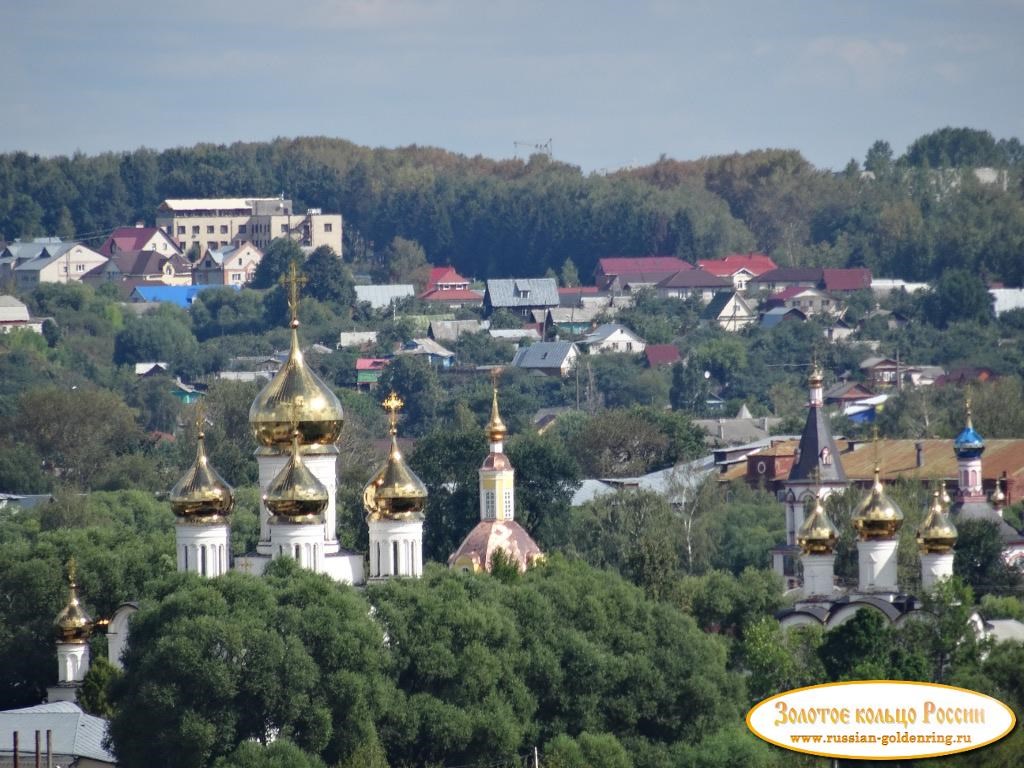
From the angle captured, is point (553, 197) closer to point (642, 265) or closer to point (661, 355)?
point (642, 265)

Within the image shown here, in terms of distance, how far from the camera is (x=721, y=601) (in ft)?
150

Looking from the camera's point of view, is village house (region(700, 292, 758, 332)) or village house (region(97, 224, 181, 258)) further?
village house (region(97, 224, 181, 258))

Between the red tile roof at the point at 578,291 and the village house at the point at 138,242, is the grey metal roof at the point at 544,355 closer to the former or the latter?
the red tile roof at the point at 578,291

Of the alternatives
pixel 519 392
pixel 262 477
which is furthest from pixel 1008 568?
pixel 519 392

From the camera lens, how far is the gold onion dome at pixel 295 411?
41.3 metres

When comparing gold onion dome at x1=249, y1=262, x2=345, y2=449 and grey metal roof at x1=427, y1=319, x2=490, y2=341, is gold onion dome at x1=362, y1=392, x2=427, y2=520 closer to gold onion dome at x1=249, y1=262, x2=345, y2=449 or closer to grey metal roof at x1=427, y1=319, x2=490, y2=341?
gold onion dome at x1=249, y1=262, x2=345, y2=449

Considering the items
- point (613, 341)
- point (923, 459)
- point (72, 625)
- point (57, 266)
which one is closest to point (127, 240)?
point (57, 266)

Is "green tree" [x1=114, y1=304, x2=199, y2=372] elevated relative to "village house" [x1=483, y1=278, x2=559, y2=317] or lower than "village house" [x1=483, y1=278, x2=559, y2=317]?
lower

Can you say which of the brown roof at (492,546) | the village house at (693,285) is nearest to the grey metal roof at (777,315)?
the village house at (693,285)

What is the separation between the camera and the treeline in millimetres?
126062

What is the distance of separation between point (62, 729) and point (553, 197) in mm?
94753

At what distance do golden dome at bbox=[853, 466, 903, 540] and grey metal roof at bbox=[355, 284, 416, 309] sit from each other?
63658mm

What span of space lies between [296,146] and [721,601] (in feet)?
328

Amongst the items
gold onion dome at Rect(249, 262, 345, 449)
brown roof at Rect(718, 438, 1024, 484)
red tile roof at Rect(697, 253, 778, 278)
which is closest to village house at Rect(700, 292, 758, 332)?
red tile roof at Rect(697, 253, 778, 278)
